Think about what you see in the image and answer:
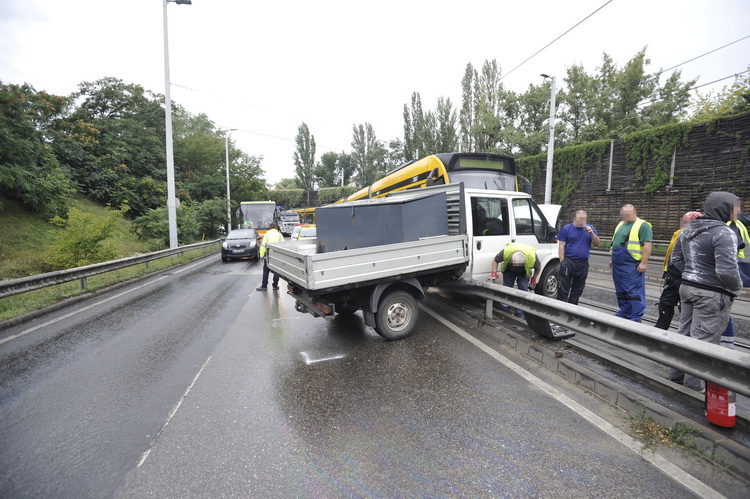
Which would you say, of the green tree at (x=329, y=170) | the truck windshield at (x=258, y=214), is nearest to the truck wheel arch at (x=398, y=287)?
the truck windshield at (x=258, y=214)

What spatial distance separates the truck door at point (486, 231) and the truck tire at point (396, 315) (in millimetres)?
1468

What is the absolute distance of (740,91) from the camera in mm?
18547

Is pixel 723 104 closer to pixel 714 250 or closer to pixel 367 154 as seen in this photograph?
pixel 714 250

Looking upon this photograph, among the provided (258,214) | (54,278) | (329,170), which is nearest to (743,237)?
(54,278)

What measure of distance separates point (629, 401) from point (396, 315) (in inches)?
108

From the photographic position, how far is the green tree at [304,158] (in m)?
61.5

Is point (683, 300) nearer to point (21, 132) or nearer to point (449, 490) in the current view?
point (449, 490)

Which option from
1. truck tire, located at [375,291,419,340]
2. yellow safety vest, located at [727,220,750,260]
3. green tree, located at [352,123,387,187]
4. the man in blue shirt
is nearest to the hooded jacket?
yellow safety vest, located at [727,220,750,260]

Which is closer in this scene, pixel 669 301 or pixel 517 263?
pixel 669 301

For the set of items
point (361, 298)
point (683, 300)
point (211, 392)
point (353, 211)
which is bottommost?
point (211, 392)

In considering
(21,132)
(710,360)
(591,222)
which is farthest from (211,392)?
(591,222)

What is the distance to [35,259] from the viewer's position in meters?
11.8

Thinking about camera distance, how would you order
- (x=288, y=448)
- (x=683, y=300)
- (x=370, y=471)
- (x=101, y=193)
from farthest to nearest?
1. (x=101, y=193)
2. (x=683, y=300)
3. (x=288, y=448)
4. (x=370, y=471)

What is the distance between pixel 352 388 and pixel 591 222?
20504 mm
